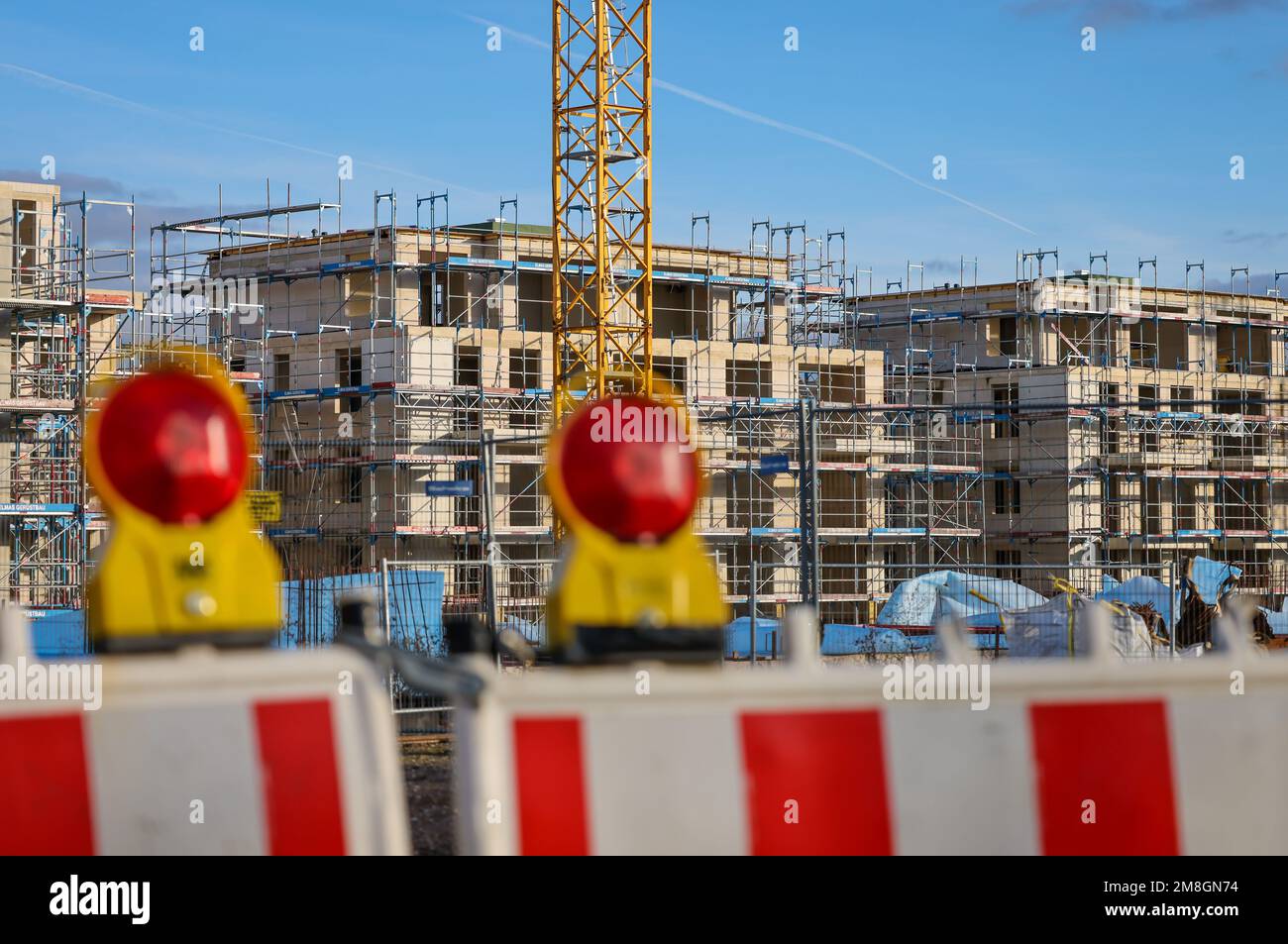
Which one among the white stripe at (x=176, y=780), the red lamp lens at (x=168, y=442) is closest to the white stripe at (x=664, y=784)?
the white stripe at (x=176, y=780)

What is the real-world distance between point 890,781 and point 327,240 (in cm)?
4331

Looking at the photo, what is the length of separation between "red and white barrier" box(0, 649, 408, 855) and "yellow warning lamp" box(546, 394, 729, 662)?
1.09 feet

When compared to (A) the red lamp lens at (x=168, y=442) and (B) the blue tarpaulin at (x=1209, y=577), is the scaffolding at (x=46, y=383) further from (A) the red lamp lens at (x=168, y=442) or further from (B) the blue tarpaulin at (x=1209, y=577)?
(A) the red lamp lens at (x=168, y=442)

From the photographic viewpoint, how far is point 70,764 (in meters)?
2.32

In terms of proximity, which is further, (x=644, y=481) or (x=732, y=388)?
(x=732, y=388)

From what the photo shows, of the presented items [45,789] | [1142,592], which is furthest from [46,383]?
[45,789]

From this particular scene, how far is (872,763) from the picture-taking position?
8.15 feet

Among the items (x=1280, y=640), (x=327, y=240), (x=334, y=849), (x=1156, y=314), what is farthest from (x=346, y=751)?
(x=1156, y=314)

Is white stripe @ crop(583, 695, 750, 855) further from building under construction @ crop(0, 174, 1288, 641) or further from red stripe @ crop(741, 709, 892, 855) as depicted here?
building under construction @ crop(0, 174, 1288, 641)

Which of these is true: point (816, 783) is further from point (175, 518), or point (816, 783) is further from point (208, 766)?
point (175, 518)

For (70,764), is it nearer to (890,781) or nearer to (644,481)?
(644,481)

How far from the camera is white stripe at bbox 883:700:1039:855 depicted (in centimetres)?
249

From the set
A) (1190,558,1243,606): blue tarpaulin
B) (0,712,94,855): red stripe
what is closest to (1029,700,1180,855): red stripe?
(0,712,94,855): red stripe

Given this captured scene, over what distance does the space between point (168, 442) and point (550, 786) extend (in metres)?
0.69
